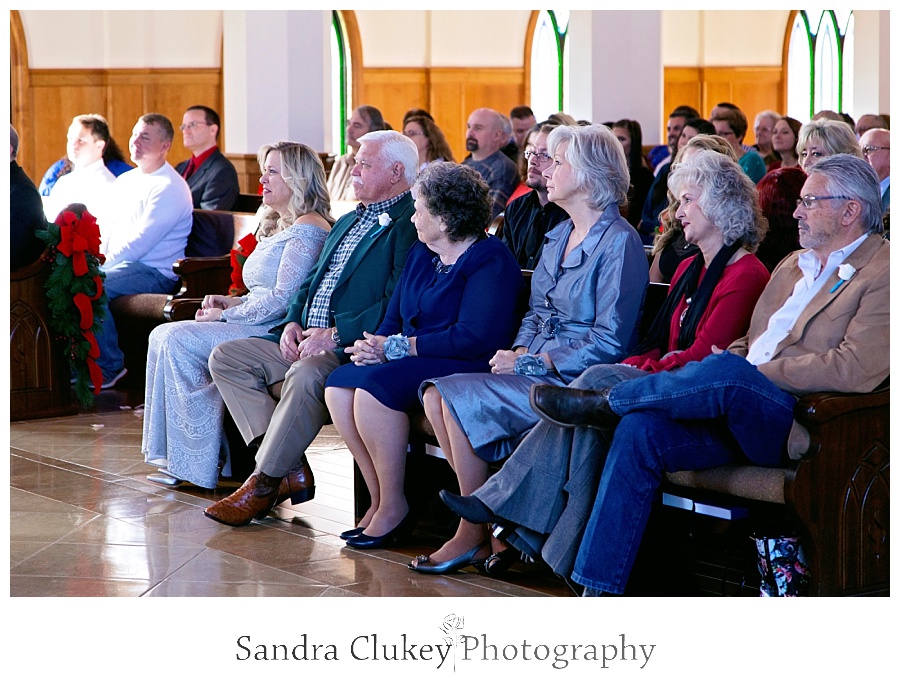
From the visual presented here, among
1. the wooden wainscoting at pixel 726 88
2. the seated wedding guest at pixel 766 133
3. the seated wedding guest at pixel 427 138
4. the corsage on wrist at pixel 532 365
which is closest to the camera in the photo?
the corsage on wrist at pixel 532 365

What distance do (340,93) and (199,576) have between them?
1025cm

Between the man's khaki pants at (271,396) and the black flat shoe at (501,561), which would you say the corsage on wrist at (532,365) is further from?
the man's khaki pants at (271,396)

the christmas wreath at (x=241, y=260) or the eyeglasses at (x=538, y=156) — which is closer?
the eyeglasses at (x=538, y=156)

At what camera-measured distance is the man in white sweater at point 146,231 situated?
6.82 m

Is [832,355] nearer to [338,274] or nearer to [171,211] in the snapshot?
[338,274]

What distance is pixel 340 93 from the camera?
13.4m

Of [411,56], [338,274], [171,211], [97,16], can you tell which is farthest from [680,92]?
[338,274]

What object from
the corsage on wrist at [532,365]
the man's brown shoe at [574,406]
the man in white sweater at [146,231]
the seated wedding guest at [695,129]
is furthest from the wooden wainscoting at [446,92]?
the man's brown shoe at [574,406]

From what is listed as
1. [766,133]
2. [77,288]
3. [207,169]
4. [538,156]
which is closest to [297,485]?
[538,156]

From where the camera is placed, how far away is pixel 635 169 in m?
8.02

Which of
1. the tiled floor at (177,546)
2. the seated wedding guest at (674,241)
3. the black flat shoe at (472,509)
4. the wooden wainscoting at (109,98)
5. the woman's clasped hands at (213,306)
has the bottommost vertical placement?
the tiled floor at (177,546)

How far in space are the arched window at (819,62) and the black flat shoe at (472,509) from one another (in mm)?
14155

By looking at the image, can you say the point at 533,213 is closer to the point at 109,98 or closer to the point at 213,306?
the point at 213,306

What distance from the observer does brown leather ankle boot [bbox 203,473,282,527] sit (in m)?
4.21
